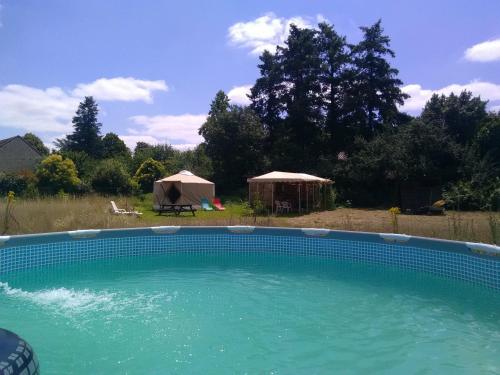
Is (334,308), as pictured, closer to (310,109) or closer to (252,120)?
(252,120)

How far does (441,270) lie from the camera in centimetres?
733

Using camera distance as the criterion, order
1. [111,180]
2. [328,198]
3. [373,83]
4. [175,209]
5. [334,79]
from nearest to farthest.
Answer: [175,209]
[328,198]
[111,180]
[373,83]
[334,79]

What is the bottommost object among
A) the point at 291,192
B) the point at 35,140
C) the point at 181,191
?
the point at 291,192

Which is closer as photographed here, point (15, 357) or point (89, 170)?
point (15, 357)

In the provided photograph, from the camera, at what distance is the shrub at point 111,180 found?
833 inches

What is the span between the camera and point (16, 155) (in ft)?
102

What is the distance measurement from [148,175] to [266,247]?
17.3 m

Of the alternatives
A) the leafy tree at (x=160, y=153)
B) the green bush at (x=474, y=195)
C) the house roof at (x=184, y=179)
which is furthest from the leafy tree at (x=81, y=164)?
the green bush at (x=474, y=195)

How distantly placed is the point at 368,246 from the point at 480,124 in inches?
700

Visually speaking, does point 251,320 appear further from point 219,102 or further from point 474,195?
point 219,102

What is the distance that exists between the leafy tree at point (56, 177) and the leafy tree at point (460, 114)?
19212 millimetres

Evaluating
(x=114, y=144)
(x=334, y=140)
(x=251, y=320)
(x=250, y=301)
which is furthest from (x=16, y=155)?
(x=251, y=320)

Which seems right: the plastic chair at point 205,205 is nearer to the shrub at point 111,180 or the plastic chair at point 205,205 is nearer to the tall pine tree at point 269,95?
the shrub at point 111,180


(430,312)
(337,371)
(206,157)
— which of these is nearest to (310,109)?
(206,157)
